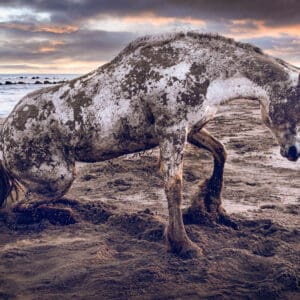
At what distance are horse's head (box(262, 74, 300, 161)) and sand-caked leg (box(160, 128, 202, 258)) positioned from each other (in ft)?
2.79

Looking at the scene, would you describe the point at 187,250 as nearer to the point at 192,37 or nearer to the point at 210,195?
the point at 210,195

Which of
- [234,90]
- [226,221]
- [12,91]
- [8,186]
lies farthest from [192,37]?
[12,91]

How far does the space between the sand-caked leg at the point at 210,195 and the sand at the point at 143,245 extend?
177 millimetres

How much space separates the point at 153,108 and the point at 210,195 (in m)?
1.41

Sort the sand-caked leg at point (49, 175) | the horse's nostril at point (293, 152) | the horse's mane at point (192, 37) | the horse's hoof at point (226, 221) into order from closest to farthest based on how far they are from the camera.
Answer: the horse's nostril at point (293, 152)
the horse's mane at point (192, 37)
the sand-caked leg at point (49, 175)
the horse's hoof at point (226, 221)

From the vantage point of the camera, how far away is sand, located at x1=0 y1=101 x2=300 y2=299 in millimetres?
3307

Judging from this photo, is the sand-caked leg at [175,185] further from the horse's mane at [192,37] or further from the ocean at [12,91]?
the ocean at [12,91]

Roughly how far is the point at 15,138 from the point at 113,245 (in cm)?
152

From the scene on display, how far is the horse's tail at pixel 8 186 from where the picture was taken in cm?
464

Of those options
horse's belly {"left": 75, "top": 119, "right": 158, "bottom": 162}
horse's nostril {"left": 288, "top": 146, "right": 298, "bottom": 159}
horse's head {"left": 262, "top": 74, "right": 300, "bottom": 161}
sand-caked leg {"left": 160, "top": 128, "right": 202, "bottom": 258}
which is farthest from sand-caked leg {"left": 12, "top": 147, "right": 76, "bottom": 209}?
horse's nostril {"left": 288, "top": 146, "right": 298, "bottom": 159}

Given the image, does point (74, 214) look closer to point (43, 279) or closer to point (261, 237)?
point (43, 279)

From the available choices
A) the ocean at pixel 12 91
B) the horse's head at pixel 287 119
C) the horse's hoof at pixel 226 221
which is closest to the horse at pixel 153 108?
the horse's head at pixel 287 119

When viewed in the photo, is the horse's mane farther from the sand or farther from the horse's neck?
the sand

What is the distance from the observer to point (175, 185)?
384 cm
